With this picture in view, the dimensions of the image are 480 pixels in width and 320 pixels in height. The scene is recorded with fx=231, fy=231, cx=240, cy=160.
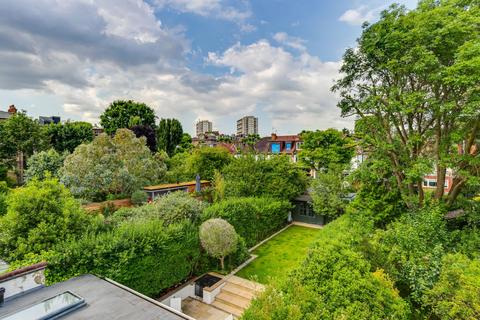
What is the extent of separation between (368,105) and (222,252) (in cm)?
987

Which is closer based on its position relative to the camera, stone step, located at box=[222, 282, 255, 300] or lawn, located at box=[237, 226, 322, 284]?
stone step, located at box=[222, 282, 255, 300]

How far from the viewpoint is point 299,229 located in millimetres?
19781

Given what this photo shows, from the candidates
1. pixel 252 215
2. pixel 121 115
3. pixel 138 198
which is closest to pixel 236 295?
pixel 252 215

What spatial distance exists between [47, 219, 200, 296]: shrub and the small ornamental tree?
46 cm

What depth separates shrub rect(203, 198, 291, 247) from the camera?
519 inches

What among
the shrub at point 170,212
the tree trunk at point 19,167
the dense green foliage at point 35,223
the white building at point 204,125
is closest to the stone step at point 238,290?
the shrub at point 170,212

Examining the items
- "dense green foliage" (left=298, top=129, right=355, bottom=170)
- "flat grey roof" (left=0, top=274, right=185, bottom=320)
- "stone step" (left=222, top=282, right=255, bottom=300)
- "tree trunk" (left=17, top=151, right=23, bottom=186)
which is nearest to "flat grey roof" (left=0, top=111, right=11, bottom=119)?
"tree trunk" (left=17, top=151, right=23, bottom=186)

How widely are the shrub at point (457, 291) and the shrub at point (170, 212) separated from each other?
9439 millimetres

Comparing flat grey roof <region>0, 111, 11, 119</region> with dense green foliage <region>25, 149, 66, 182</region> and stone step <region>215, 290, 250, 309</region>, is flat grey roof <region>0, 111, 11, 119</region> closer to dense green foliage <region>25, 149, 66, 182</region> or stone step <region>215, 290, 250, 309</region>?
dense green foliage <region>25, 149, 66, 182</region>

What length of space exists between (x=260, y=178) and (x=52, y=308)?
15878 mm

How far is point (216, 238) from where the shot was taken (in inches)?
424

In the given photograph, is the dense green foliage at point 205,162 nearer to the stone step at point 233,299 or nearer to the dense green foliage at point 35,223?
the stone step at point 233,299

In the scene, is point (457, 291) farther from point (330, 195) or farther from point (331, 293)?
point (330, 195)

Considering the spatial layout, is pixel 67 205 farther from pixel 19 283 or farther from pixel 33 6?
pixel 33 6
